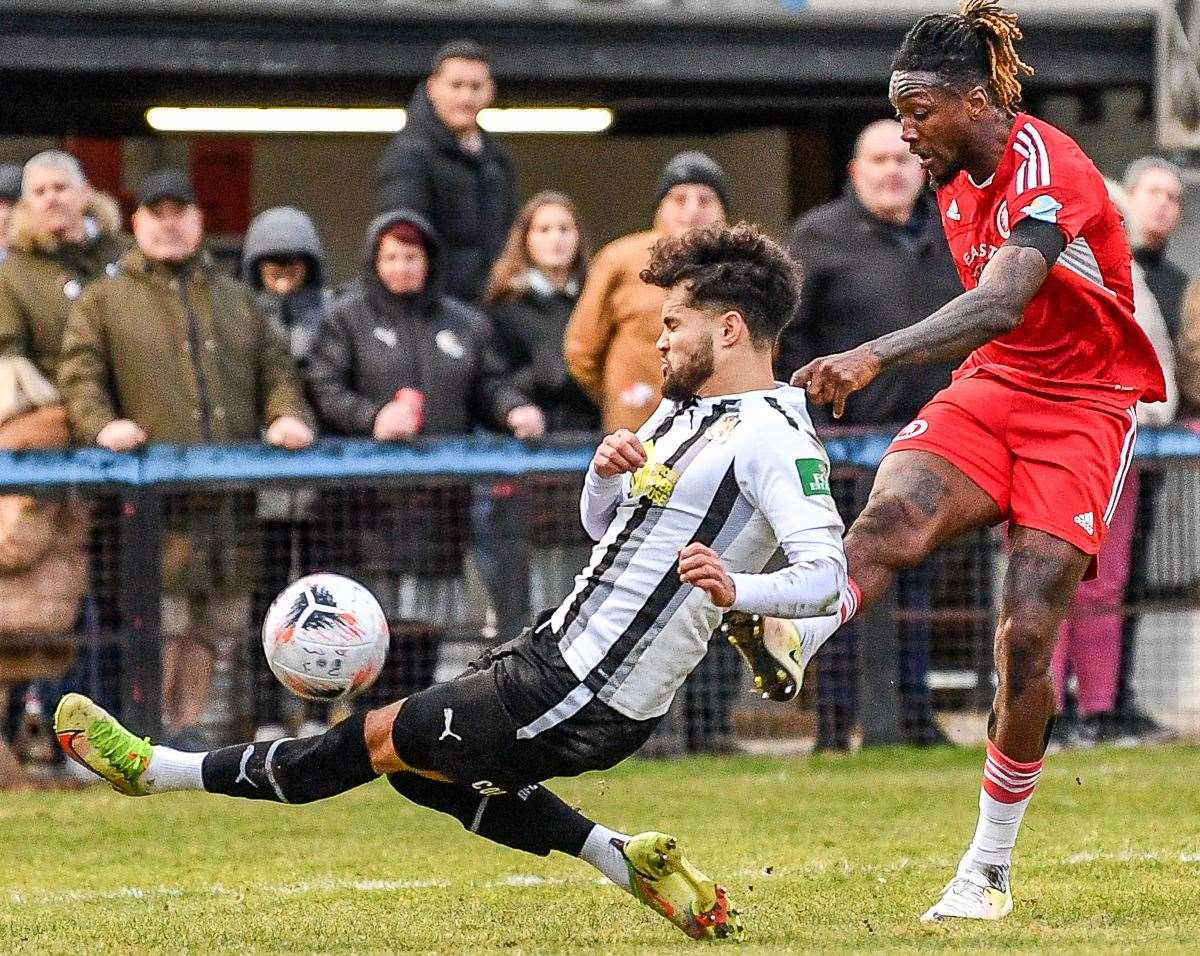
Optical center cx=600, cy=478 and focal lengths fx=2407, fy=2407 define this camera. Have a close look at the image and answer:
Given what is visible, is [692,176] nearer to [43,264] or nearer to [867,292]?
[867,292]

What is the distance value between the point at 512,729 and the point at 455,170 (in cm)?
601

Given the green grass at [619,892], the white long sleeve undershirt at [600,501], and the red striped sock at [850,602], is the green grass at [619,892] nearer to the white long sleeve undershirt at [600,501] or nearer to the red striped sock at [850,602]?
the red striped sock at [850,602]

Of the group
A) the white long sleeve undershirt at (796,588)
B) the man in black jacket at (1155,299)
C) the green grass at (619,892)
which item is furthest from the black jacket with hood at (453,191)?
the white long sleeve undershirt at (796,588)

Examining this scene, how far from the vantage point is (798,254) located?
1076 centimetres

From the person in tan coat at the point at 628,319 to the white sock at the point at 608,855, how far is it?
4536 mm

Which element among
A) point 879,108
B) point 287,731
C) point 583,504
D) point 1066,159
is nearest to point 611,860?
point 583,504

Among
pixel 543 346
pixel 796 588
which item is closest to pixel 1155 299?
pixel 543 346

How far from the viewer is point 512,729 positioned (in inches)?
226

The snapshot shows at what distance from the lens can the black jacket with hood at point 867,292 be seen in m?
10.7

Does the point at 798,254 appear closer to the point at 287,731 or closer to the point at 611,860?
the point at 287,731

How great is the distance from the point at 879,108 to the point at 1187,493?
413cm

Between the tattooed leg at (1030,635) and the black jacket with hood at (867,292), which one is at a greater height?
the black jacket with hood at (867,292)

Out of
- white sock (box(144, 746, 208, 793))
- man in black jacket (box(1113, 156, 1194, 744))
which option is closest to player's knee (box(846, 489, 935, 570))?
white sock (box(144, 746, 208, 793))

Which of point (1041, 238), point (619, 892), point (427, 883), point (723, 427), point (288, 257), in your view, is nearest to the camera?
point (723, 427)
